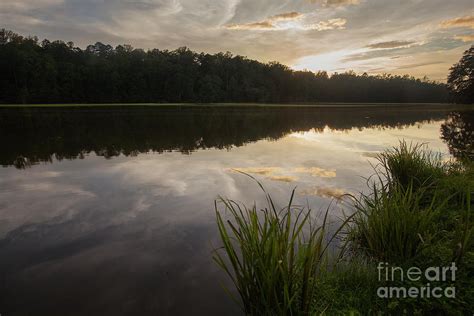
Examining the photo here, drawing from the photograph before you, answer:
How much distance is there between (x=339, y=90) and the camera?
453 feet

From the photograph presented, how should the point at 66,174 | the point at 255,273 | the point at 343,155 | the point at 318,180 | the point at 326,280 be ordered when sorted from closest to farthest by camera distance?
the point at 255,273 < the point at 326,280 < the point at 318,180 < the point at 66,174 < the point at 343,155

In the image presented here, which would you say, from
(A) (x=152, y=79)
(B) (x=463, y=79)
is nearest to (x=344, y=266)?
(B) (x=463, y=79)

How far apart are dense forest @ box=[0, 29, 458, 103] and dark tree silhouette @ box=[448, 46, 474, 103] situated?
2191 inches

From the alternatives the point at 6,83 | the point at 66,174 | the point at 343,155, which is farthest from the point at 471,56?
the point at 6,83

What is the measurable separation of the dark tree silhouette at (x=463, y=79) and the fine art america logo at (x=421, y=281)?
8126cm

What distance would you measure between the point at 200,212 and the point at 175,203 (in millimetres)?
857

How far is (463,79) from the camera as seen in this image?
237 feet

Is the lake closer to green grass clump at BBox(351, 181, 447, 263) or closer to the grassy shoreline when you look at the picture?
the grassy shoreline

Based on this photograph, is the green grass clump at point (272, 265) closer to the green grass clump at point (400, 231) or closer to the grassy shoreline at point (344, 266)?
the grassy shoreline at point (344, 266)

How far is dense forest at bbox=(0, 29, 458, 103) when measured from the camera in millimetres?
78062

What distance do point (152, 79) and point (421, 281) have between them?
324ft

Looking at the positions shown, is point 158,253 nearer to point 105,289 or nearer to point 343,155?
point 105,289

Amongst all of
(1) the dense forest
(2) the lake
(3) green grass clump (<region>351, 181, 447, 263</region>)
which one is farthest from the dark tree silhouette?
(3) green grass clump (<region>351, 181, 447, 263</region>)

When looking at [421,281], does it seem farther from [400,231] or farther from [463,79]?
[463,79]
